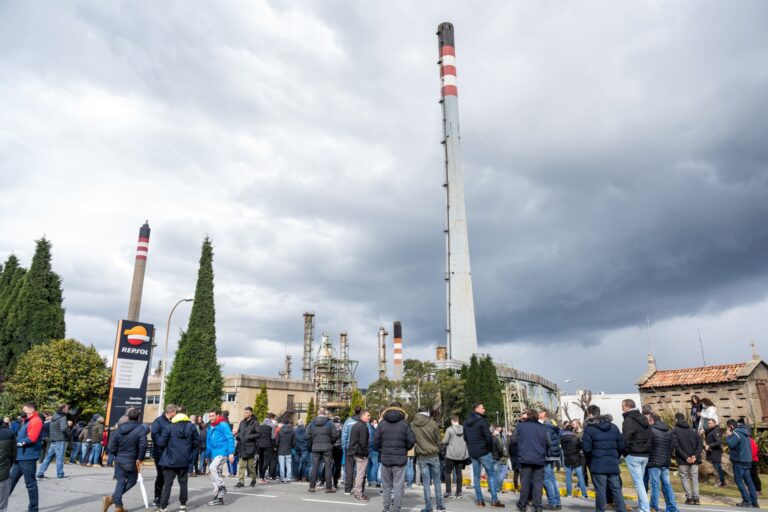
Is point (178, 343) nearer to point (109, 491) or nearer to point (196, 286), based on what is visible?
point (196, 286)

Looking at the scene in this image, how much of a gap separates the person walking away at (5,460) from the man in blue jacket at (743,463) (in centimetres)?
1347

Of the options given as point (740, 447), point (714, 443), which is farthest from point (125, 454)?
point (714, 443)

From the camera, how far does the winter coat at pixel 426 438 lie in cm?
950

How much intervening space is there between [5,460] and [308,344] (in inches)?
2794

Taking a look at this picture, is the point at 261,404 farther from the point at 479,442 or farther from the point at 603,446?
the point at 603,446

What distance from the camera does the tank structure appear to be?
226ft

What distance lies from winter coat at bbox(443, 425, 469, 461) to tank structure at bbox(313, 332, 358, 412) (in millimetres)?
57515

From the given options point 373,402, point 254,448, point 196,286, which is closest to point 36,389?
point 196,286

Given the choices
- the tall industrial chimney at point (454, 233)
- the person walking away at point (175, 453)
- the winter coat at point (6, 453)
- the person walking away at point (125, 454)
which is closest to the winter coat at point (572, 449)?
the person walking away at point (175, 453)

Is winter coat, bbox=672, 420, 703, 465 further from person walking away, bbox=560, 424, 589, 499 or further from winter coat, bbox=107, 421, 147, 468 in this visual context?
winter coat, bbox=107, 421, 147, 468

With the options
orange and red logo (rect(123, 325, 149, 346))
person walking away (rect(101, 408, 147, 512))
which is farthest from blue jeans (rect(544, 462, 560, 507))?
orange and red logo (rect(123, 325, 149, 346))

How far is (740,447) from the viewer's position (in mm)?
11078

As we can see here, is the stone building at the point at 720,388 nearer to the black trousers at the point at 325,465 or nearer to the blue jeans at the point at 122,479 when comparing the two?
the black trousers at the point at 325,465

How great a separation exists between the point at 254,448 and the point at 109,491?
10.9ft
